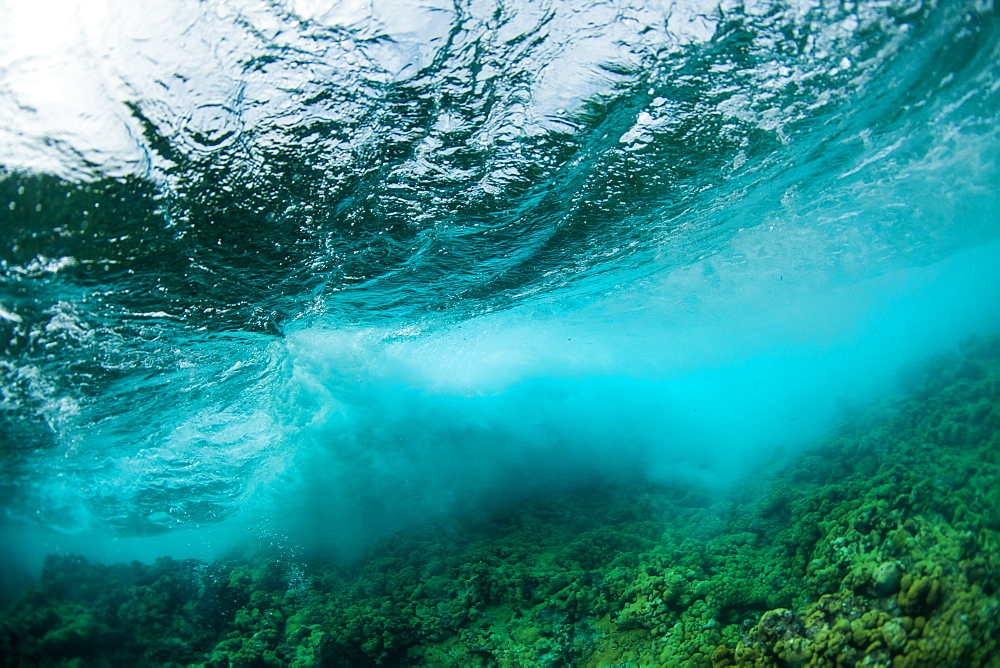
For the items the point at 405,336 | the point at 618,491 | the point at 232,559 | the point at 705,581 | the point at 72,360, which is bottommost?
the point at 705,581

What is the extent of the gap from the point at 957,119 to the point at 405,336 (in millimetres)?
20760

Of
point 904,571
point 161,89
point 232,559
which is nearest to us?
point 161,89

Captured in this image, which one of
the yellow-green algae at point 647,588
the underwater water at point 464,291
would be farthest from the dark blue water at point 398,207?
the yellow-green algae at point 647,588

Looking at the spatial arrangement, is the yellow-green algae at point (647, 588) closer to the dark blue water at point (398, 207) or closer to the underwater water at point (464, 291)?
the underwater water at point (464, 291)

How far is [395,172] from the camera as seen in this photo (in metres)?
7.63

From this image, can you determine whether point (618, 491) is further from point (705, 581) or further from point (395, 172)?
point (395, 172)

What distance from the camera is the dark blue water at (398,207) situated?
17.0 feet

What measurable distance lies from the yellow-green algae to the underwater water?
2.8 inches

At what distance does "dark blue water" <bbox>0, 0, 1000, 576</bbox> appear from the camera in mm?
5168

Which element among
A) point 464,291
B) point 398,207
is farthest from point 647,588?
point 464,291

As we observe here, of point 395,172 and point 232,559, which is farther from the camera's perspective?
point 232,559

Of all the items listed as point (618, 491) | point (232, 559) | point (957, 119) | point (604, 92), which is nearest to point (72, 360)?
point (232, 559)

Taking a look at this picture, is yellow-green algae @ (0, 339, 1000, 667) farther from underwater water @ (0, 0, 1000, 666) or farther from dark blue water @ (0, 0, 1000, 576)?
dark blue water @ (0, 0, 1000, 576)

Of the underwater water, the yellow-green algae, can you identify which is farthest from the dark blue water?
the yellow-green algae
